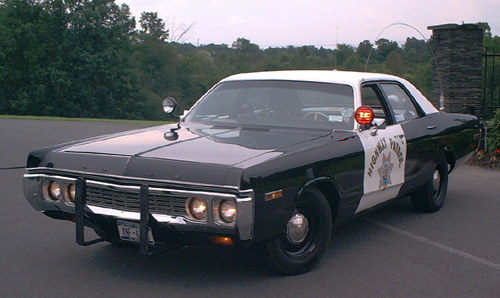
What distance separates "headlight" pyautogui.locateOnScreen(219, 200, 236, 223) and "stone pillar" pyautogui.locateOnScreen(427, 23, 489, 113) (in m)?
10.1

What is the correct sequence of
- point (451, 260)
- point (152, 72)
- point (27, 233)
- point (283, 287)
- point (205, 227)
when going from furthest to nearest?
point (152, 72) < point (27, 233) < point (451, 260) < point (283, 287) < point (205, 227)

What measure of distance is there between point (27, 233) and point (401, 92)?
4.10m

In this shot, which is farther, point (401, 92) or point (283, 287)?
point (401, 92)

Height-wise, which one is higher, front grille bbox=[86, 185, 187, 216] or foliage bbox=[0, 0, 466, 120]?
foliage bbox=[0, 0, 466, 120]

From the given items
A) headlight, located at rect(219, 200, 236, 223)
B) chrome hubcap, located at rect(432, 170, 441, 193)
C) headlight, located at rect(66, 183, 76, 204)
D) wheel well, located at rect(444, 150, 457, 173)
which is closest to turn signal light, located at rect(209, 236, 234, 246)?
headlight, located at rect(219, 200, 236, 223)

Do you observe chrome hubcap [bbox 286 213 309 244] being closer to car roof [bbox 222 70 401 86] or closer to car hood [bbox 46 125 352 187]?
car hood [bbox 46 125 352 187]

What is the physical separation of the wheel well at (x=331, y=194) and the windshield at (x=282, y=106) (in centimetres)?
75

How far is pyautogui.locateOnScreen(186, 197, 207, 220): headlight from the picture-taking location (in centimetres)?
442

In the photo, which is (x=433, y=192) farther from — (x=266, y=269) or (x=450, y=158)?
(x=266, y=269)

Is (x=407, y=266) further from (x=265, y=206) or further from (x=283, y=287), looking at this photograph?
(x=265, y=206)

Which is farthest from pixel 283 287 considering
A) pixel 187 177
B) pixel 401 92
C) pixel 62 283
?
pixel 401 92

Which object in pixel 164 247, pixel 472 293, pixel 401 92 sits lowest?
pixel 472 293

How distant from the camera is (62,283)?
4758 millimetres


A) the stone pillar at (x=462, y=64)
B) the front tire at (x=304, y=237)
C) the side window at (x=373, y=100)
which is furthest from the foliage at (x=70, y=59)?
the front tire at (x=304, y=237)
